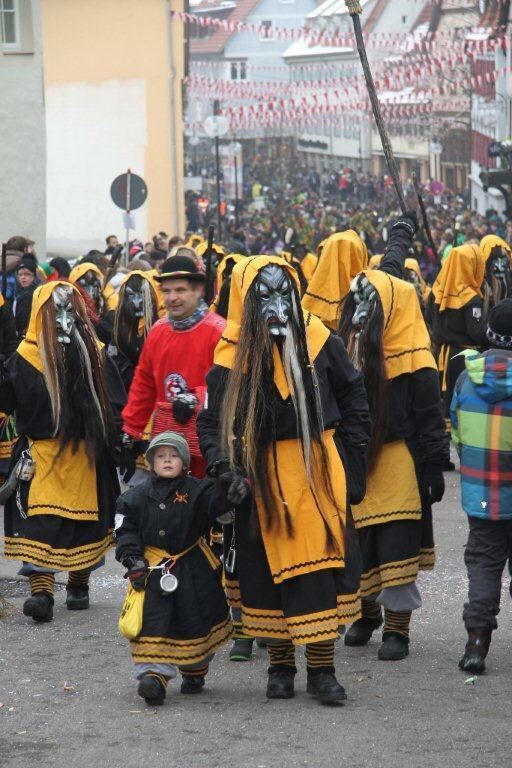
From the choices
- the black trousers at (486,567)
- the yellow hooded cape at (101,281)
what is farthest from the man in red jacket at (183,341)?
the yellow hooded cape at (101,281)

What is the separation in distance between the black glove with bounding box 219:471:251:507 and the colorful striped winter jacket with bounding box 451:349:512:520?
118cm

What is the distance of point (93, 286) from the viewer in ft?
45.8

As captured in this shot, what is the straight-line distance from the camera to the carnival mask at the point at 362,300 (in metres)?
7.66

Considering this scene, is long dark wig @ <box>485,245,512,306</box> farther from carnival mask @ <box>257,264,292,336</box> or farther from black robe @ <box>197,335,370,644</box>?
carnival mask @ <box>257,264,292,336</box>

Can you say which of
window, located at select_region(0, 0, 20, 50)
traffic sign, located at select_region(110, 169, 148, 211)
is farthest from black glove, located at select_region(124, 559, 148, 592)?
window, located at select_region(0, 0, 20, 50)

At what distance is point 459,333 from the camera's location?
13852 mm

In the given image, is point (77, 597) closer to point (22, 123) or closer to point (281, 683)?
point (281, 683)

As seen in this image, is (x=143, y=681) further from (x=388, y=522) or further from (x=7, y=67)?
(x=7, y=67)

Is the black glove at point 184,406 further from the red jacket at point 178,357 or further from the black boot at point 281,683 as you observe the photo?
the black boot at point 281,683

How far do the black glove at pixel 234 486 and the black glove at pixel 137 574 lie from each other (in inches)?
22.1

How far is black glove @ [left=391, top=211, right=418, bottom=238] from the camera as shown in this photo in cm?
864

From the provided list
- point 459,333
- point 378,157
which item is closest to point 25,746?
point 459,333

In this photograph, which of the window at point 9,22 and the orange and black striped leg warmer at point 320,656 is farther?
the window at point 9,22

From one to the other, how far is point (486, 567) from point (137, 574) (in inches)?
60.3
